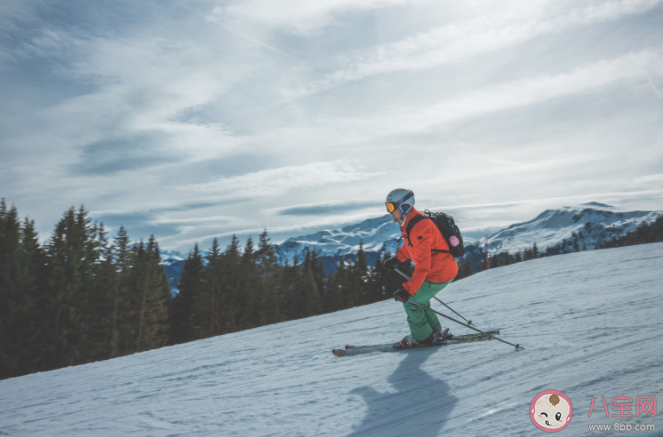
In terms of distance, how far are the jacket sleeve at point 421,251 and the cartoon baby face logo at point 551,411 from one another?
204 cm

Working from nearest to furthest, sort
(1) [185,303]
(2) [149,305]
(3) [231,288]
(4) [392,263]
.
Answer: (4) [392,263]
(2) [149,305]
(3) [231,288]
(1) [185,303]

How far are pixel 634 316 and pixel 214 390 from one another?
513cm

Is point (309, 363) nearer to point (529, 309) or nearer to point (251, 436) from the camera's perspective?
point (251, 436)

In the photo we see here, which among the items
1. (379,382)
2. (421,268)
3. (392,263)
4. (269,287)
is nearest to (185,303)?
(269,287)

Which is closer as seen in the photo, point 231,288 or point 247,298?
point 231,288

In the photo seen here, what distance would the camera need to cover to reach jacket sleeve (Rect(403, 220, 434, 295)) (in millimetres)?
4711

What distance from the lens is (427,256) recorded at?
472 centimetres

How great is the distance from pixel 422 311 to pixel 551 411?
2549 millimetres

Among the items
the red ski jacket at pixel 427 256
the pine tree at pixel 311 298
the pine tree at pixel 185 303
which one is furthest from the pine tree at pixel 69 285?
the red ski jacket at pixel 427 256

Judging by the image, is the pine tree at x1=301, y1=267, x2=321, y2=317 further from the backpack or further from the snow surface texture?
the backpack

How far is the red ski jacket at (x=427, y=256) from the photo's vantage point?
4719 mm

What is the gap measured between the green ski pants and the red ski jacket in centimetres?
12

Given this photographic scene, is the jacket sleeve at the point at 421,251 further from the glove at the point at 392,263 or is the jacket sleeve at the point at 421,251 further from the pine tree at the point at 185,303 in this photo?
the pine tree at the point at 185,303

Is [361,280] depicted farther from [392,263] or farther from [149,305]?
[392,263]
